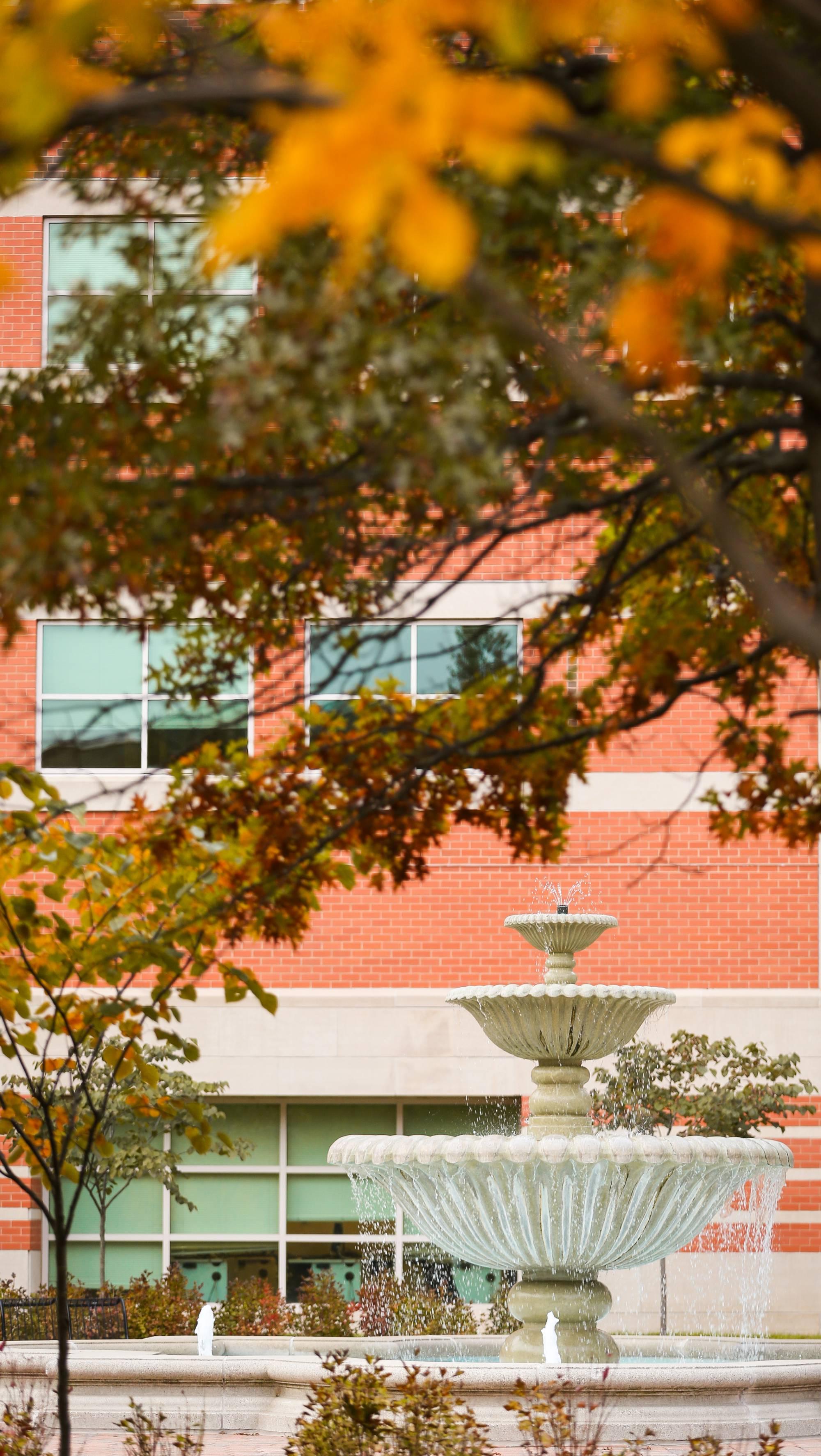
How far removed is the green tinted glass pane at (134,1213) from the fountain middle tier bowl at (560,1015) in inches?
466

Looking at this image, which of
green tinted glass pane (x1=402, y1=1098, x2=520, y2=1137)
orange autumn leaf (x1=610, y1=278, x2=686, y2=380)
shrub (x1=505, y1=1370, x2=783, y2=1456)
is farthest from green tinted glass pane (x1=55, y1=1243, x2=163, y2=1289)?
orange autumn leaf (x1=610, y1=278, x2=686, y2=380)

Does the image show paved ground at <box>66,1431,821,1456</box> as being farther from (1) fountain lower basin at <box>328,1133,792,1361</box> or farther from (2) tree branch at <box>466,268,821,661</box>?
(2) tree branch at <box>466,268,821,661</box>

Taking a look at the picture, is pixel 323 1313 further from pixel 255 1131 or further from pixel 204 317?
pixel 204 317

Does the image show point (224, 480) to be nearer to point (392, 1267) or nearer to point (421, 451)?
point (421, 451)

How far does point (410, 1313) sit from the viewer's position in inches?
683

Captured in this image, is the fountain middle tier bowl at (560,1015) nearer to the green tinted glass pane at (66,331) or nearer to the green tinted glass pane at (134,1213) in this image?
the green tinted glass pane at (66,331)

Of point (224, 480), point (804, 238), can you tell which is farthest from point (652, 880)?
point (804, 238)

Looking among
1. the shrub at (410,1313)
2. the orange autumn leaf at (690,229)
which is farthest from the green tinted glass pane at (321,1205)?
the orange autumn leaf at (690,229)

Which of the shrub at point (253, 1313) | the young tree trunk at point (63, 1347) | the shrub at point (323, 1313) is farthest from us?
the shrub at point (253, 1313)

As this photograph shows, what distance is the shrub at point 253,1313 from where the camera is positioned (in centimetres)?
1758

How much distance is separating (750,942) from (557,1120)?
1118 centimetres

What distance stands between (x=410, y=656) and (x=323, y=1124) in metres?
17.6

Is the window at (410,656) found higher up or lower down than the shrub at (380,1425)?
higher up

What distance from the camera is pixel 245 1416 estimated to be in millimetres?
11211
